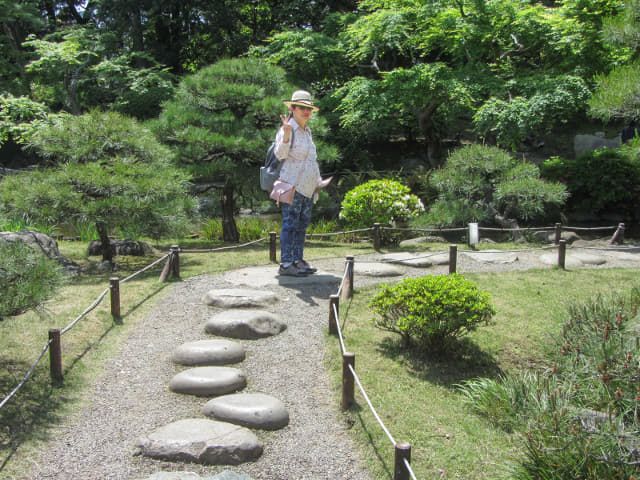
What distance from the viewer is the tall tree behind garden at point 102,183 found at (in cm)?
740

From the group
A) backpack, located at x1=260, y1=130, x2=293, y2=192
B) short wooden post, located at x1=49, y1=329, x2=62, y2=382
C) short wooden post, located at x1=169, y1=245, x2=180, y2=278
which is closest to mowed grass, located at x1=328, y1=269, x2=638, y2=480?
backpack, located at x1=260, y1=130, x2=293, y2=192

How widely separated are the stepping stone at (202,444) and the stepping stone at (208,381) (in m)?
0.62

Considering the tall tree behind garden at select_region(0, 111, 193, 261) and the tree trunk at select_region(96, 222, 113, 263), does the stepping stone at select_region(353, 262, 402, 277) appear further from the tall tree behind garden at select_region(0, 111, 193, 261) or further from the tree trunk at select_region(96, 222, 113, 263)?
the tree trunk at select_region(96, 222, 113, 263)

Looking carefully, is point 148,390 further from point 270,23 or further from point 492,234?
point 270,23

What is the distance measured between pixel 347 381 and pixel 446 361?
148cm

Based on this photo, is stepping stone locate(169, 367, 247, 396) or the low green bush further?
stepping stone locate(169, 367, 247, 396)

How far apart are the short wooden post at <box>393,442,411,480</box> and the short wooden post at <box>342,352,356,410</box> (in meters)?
1.07

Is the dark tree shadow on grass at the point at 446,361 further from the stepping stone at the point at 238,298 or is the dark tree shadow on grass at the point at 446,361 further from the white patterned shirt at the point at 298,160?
the white patterned shirt at the point at 298,160

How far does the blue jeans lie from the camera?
23.4ft

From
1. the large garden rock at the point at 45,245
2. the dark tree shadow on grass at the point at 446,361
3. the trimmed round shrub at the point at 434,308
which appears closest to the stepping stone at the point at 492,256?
the dark tree shadow on grass at the point at 446,361

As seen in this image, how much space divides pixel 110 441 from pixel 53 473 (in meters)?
0.41

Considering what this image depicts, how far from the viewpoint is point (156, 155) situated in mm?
8328

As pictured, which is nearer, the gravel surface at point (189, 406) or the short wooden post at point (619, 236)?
the gravel surface at point (189, 406)

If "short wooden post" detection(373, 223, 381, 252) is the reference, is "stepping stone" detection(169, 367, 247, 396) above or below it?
below
